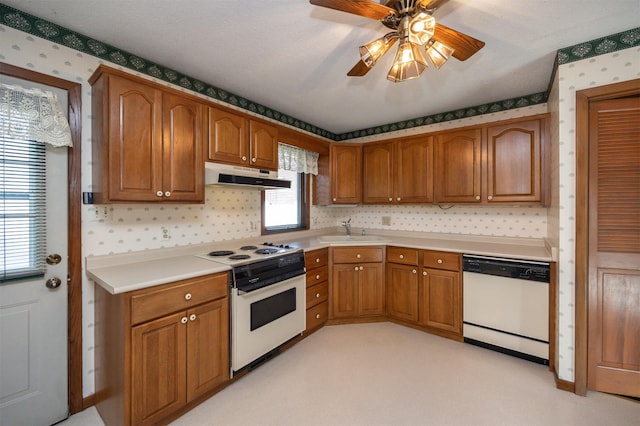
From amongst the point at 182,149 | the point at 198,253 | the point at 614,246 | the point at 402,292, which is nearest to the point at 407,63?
the point at 182,149

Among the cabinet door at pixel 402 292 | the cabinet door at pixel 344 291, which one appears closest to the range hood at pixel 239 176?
the cabinet door at pixel 344 291

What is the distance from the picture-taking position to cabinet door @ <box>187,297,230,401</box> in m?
1.78

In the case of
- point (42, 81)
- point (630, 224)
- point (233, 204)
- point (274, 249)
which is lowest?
point (274, 249)

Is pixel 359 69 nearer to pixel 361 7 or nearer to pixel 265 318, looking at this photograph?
pixel 361 7

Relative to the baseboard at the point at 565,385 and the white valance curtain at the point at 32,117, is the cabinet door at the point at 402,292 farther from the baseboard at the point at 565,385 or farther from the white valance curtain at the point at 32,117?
the white valance curtain at the point at 32,117

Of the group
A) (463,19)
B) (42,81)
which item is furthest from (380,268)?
(42,81)

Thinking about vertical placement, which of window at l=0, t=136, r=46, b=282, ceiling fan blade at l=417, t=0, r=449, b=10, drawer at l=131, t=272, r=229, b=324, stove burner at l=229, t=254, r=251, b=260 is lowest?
drawer at l=131, t=272, r=229, b=324

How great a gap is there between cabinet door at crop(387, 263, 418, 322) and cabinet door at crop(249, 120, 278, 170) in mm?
1773

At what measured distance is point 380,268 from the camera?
3.15 meters

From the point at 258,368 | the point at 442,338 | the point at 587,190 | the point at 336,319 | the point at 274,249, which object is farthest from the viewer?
the point at 336,319

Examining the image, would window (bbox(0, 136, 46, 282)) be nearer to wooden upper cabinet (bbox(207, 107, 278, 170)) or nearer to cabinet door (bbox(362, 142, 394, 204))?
wooden upper cabinet (bbox(207, 107, 278, 170))

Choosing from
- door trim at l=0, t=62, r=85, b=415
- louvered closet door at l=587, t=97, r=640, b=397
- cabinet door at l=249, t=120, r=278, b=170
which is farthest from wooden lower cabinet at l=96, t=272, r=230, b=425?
louvered closet door at l=587, t=97, r=640, b=397

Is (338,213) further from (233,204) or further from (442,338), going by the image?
(442,338)

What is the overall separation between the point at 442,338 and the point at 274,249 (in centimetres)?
194
